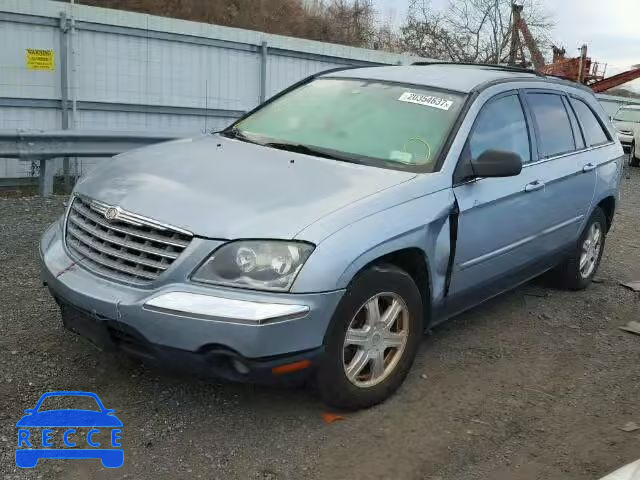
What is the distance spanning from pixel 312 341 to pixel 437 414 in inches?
37.1

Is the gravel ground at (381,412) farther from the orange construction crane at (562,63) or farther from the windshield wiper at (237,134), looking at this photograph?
the orange construction crane at (562,63)

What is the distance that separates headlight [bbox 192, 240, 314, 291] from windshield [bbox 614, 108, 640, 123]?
1711 cm

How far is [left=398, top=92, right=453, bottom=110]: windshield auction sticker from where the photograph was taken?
13.5ft

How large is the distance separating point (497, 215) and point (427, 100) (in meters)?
0.83

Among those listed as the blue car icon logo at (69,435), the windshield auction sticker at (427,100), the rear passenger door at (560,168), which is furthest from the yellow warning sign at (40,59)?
the blue car icon logo at (69,435)

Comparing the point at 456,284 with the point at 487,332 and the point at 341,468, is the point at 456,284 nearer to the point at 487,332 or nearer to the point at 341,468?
the point at 487,332

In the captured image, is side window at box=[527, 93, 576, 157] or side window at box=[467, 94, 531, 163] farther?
side window at box=[527, 93, 576, 157]

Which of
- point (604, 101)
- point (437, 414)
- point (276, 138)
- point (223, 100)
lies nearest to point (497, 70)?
point (276, 138)

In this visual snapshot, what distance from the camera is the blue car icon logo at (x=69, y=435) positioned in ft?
9.47

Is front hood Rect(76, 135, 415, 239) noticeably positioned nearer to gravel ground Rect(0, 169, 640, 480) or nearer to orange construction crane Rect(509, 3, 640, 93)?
gravel ground Rect(0, 169, 640, 480)

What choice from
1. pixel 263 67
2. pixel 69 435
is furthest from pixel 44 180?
pixel 263 67

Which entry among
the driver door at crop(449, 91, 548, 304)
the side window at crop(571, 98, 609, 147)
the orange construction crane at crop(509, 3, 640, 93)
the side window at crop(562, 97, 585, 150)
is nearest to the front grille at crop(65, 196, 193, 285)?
the driver door at crop(449, 91, 548, 304)

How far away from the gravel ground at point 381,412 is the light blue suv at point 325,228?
0.27m

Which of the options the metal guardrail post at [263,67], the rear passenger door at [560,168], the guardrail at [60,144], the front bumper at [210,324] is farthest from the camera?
the metal guardrail post at [263,67]
